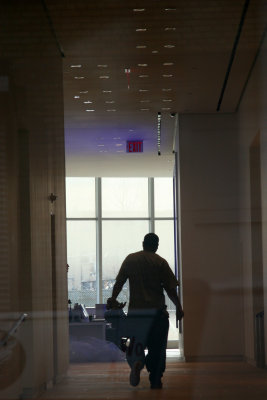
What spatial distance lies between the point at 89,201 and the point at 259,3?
4.37ft

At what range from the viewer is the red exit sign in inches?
104

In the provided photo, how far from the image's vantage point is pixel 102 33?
274cm

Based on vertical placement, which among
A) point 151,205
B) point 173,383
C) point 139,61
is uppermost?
point 139,61

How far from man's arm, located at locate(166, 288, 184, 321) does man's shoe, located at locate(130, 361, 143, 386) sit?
0.29 m

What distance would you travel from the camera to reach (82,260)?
96.0 inches

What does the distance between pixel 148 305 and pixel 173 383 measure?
476mm

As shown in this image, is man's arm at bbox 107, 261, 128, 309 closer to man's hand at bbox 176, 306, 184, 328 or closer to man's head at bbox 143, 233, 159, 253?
man's head at bbox 143, 233, 159, 253

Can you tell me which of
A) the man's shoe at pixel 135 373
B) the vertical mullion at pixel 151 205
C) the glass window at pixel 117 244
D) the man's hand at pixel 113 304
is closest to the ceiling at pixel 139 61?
the vertical mullion at pixel 151 205

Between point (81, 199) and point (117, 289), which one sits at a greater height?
point (81, 199)

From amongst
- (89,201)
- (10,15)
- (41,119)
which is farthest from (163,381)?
(10,15)

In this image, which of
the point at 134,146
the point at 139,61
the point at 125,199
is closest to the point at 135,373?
the point at 125,199

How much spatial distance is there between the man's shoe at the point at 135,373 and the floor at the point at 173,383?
0.02 m

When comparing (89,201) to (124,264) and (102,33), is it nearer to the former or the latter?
(124,264)

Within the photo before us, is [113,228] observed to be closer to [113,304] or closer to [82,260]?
[82,260]
